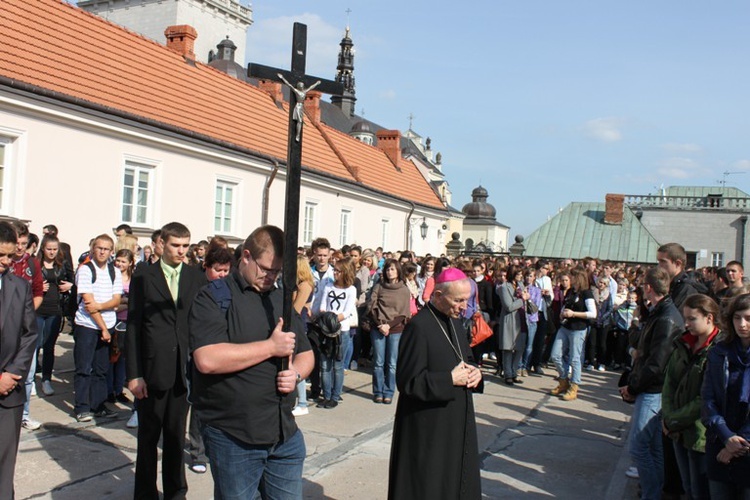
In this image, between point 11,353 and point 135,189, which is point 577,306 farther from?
point 135,189

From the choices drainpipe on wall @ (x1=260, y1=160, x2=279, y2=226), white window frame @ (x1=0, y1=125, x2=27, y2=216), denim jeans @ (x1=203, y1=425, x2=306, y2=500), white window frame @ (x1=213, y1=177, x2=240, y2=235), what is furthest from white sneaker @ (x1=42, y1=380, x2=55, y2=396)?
drainpipe on wall @ (x1=260, y1=160, x2=279, y2=226)

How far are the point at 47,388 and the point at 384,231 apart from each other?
2067cm

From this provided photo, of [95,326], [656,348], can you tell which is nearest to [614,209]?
[656,348]

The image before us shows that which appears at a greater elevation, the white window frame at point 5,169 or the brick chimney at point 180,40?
the brick chimney at point 180,40

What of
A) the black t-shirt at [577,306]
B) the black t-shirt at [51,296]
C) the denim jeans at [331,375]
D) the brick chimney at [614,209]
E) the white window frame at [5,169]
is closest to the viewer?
the black t-shirt at [51,296]

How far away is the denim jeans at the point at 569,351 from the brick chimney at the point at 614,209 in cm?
3546

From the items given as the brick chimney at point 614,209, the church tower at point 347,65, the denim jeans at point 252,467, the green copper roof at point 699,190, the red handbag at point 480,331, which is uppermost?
the church tower at point 347,65

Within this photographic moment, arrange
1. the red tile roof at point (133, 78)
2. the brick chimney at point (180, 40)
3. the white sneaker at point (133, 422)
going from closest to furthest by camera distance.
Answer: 1. the white sneaker at point (133, 422)
2. the red tile roof at point (133, 78)
3. the brick chimney at point (180, 40)

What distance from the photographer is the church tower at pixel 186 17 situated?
6519 centimetres

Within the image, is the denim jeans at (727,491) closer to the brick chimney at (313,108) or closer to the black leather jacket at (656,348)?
the black leather jacket at (656,348)

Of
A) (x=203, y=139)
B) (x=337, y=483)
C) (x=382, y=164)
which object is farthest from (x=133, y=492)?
(x=382, y=164)

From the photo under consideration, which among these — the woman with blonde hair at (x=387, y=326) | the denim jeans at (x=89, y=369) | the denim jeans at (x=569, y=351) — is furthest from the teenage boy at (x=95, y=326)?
the denim jeans at (x=569, y=351)

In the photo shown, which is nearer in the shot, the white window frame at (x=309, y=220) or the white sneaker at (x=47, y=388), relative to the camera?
the white sneaker at (x=47, y=388)

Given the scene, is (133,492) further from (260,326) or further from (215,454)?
(260,326)
